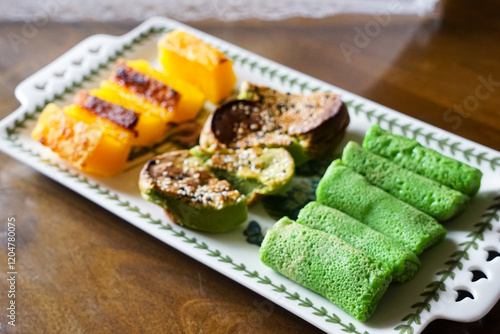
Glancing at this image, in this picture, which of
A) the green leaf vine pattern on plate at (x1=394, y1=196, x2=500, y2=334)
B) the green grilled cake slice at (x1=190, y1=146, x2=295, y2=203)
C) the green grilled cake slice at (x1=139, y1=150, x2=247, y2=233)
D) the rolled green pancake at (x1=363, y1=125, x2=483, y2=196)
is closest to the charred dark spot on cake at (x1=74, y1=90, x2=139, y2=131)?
the green grilled cake slice at (x1=139, y1=150, x2=247, y2=233)

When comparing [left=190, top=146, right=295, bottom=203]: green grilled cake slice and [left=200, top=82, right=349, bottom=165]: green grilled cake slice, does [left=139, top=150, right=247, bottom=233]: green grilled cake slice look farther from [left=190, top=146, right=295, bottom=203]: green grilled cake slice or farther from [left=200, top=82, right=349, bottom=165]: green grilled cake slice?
[left=200, top=82, right=349, bottom=165]: green grilled cake slice

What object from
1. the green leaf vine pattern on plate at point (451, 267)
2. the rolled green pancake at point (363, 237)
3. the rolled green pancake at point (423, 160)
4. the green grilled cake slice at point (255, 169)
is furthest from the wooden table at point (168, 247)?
the rolled green pancake at point (423, 160)

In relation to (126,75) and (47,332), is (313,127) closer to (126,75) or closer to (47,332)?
(126,75)

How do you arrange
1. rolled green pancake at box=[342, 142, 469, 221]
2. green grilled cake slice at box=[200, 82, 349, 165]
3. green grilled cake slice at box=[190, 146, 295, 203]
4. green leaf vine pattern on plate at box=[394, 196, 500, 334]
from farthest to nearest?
green grilled cake slice at box=[200, 82, 349, 165], green grilled cake slice at box=[190, 146, 295, 203], rolled green pancake at box=[342, 142, 469, 221], green leaf vine pattern on plate at box=[394, 196, 500, 334]

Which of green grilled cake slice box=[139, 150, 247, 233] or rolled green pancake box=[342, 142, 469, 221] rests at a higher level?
rolled green pancake box=[342, 142, 469, 221]

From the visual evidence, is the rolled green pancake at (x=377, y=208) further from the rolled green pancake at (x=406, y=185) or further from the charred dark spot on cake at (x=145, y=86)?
the charred dark spot on cake at (x=145, y=86)
